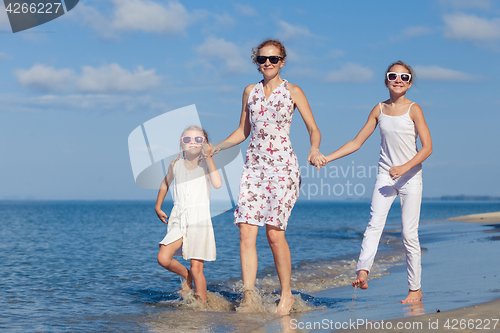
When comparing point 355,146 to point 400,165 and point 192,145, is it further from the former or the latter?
point 192,145

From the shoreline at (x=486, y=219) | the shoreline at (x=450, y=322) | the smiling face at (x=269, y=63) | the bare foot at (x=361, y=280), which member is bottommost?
the shoreline at (x=486, y=219)

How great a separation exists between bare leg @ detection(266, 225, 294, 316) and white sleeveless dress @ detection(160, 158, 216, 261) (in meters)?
0.82

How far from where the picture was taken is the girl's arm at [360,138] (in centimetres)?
441

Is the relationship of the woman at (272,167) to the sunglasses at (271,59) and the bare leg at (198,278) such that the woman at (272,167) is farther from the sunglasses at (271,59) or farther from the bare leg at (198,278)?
the bare leg at (198,278)

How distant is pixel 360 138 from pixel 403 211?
2.63 feet

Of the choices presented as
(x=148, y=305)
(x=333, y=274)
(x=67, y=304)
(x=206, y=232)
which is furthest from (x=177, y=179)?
(x=333, y=274)

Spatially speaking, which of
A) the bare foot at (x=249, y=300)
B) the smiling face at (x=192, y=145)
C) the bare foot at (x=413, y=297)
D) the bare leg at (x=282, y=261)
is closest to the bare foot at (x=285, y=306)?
the bare leg at (x=282, y=261)

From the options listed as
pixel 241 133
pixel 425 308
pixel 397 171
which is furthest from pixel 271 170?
pixel 425 308

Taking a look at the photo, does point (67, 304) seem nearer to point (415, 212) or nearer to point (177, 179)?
point (177, 179)

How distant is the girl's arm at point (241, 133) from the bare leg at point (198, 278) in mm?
1188

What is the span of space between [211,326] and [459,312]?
1.97 metres

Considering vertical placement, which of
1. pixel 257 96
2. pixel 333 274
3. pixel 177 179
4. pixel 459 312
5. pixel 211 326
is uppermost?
pixel 257 96

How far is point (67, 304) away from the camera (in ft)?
17.7

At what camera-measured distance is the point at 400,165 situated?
4082mm
